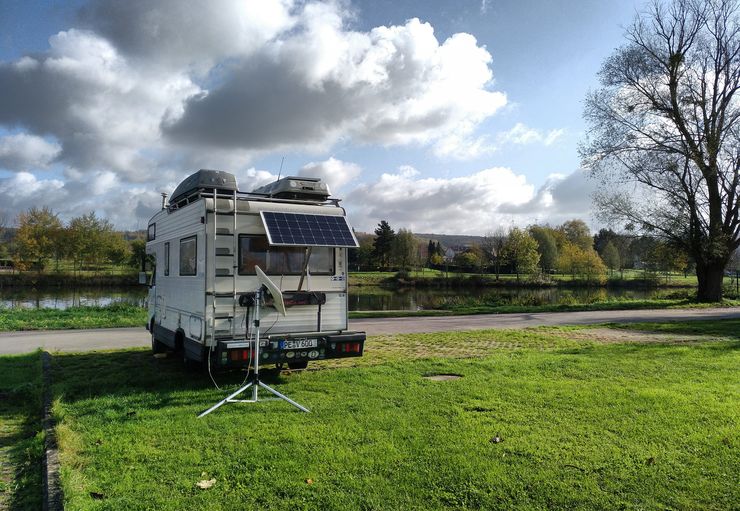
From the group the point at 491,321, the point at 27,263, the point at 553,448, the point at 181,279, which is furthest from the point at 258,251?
the point at 27,263

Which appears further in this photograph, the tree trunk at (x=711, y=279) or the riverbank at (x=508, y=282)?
the riverbank at (x=508, y=282)

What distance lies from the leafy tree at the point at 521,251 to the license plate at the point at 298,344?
188 feet

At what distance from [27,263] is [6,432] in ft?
170

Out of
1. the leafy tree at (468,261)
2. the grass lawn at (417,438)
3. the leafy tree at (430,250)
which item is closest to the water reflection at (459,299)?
the grass lawn at (417,438)

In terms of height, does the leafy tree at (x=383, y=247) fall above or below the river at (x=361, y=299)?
above

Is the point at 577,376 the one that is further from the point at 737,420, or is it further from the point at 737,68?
the point at 737,68

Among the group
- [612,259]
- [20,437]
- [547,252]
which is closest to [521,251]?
[547,252]

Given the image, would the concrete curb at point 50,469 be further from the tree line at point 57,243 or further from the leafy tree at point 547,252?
the leafy tree at point 547,252

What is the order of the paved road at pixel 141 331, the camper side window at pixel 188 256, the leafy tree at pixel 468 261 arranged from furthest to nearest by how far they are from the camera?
the leafy tree at pixel 468 261
the paved road at pixel 141 331
the camper side window at pixel 188 256

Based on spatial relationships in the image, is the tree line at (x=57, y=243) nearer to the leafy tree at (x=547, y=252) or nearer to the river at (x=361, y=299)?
the river at (x=361, y=299)

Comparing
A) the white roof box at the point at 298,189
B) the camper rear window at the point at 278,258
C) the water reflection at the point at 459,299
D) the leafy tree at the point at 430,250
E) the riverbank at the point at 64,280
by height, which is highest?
the leafy tree at the point at 430,250

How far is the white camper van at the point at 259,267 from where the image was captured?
7656 millimetres

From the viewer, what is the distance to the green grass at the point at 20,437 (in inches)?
173

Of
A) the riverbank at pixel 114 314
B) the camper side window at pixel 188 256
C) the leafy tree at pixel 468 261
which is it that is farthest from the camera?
the leafy tree at pixel 468 261
